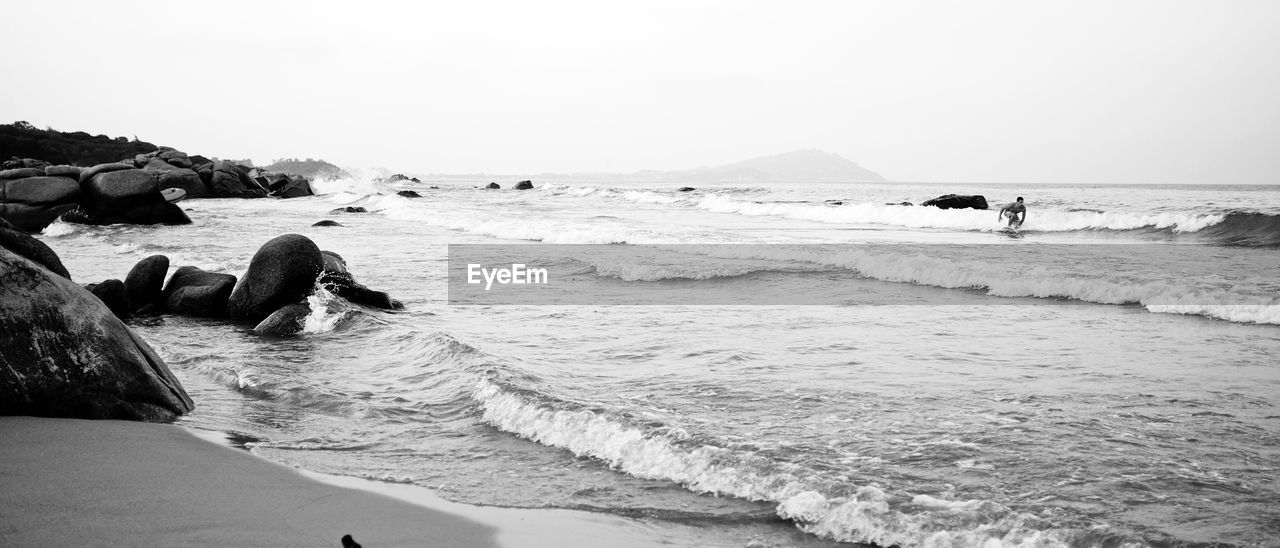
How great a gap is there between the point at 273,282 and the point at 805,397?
298 inches

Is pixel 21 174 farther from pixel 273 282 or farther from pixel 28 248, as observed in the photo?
pixel 28 248

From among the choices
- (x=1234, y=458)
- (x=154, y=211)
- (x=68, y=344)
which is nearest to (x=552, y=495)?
(x=68, y=344)

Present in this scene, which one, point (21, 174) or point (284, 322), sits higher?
point (21, 174)

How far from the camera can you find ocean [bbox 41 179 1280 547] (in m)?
4.32

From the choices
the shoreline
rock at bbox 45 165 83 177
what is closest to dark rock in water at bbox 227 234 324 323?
the shoreline

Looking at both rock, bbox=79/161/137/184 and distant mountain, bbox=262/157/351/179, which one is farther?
distant mountain, bbox=262/157/351/179

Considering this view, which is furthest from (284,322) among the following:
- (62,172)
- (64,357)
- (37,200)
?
(62,172)

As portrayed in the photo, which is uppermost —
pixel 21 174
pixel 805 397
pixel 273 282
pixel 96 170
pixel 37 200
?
pixel 96 170

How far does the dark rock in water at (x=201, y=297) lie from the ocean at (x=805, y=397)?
341 mm

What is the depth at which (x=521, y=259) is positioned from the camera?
18391 mm

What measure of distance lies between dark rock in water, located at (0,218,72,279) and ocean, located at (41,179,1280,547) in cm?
135

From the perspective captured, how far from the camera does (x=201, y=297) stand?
11.0m

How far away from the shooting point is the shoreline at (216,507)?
3.78 metres

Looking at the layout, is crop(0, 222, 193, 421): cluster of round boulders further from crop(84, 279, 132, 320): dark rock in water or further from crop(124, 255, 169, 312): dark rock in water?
crop(124, 255, 169, 312): dark rock in water
